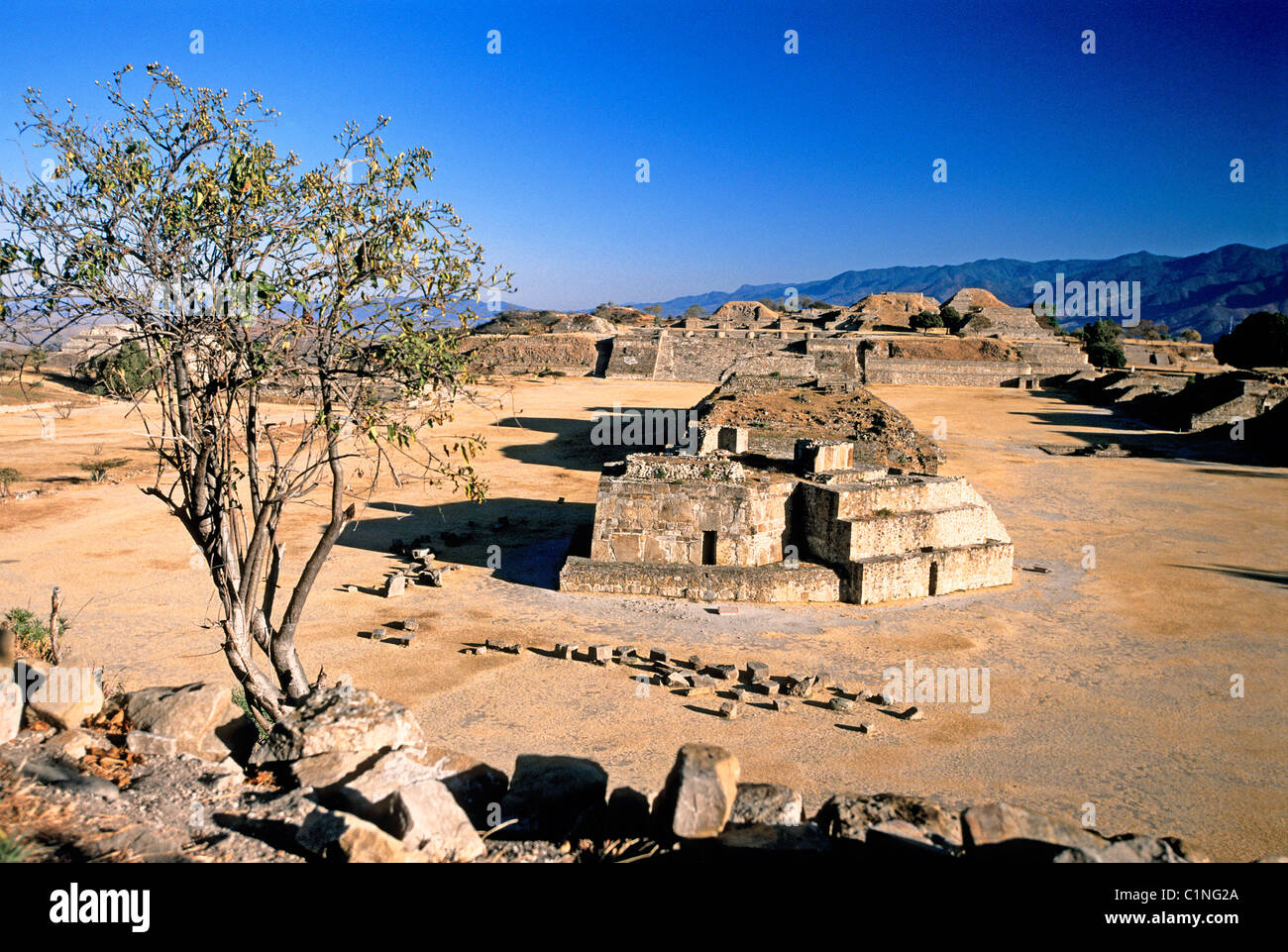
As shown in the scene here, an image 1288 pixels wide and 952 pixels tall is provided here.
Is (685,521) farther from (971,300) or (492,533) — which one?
(971,300)

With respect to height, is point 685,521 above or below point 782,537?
above

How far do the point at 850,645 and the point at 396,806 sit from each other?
24.6 feet

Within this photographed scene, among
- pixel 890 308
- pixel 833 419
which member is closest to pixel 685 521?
pixel 833 419

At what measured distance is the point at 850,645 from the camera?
416 inches

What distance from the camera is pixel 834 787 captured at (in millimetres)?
7129

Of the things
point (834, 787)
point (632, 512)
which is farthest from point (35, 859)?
point (632, 512)

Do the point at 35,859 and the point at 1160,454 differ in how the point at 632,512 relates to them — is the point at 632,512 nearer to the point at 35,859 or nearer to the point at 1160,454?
the point at 35,859

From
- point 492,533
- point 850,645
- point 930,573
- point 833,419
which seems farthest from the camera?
point 833,419

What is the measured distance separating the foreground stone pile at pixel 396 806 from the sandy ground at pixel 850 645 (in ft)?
7.34

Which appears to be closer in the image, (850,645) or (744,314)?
(850,645)

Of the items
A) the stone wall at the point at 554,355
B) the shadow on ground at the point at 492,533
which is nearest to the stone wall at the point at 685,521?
the shadow on ground at the point at 492,533

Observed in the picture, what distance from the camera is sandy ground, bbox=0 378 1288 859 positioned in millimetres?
7508

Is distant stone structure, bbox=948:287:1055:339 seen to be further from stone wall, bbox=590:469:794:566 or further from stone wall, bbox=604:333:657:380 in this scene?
stone wall, bbox=590:469:794:566
